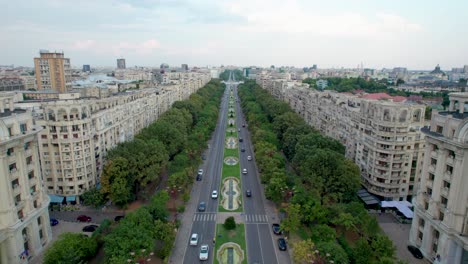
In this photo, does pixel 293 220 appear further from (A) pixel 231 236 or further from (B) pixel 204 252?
(B) pixel 204 252

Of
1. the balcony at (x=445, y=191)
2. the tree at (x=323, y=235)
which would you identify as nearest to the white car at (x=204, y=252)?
the tree at (x=323, y=235)

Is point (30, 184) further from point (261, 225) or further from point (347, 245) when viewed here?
point (347, 245)

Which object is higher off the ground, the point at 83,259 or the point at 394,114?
the point at 394,114

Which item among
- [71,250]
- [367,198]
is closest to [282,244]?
[367,198]

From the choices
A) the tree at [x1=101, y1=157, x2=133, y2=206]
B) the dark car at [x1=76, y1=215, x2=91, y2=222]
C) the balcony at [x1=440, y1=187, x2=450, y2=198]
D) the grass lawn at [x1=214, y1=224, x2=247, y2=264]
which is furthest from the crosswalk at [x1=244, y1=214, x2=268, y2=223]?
the dark car at [x1=76, y1=215, x2=91, y2=222]

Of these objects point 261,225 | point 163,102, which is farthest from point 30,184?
point 163,102

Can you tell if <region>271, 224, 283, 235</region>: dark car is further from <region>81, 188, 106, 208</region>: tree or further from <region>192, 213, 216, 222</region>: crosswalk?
<region>81, 188, 106, 208</region>: tree

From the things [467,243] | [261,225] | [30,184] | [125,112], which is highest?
[125,112]
